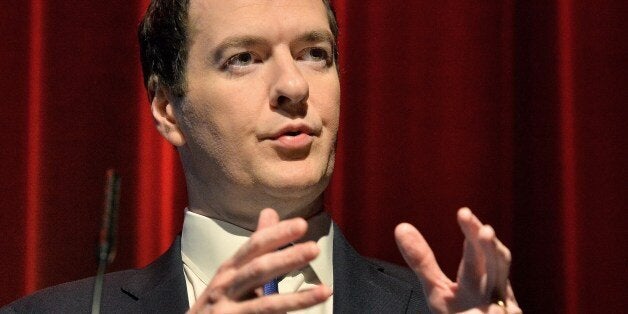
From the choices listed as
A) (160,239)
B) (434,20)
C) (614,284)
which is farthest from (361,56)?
(614,284)

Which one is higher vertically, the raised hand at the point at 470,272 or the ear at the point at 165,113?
the ear at the point at 165,113

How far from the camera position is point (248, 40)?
1.43m

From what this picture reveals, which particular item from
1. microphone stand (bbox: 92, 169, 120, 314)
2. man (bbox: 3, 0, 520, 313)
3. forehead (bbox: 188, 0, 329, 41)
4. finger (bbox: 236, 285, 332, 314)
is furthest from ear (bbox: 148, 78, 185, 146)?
finger (bbox: 236, 285, 332, 314)

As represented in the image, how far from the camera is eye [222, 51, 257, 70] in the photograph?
1.44m

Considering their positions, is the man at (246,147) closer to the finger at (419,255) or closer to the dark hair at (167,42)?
the dark hair at (167,42)

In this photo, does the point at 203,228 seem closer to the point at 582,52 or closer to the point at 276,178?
the point at 276,178

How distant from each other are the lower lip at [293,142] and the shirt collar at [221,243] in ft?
0.54

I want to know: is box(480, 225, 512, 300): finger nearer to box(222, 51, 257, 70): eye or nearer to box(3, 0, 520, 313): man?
box(3, 0, 520, 313): man

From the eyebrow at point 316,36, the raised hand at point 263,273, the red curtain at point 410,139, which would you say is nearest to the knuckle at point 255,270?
the raised hand at point 263,273

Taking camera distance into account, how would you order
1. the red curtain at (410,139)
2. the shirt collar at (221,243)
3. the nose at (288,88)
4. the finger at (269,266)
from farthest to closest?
the red curtain at (410,139)
the shirt collar at (221,243)
the nose at (288,88)
the finger at (269,266)

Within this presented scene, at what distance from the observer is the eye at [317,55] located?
4.87 feet

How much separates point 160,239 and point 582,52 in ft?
3.29

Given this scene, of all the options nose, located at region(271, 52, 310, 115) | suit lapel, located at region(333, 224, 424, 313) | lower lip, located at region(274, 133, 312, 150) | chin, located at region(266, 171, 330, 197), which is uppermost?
nose, located at region(271, 52, 310, 115)

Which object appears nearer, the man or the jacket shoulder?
the man
